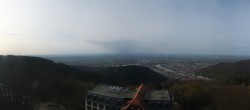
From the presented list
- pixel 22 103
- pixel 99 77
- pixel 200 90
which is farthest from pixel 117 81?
pixel 22 103

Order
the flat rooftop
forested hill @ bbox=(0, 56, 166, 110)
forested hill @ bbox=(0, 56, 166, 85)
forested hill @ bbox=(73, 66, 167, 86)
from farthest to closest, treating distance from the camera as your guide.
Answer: forested hill @ bbox=(73, 66, 167, 86) < forested hill @ bbox=(0, 56, 166, 85) < forested hill @ bbox=(0, 56, 166, 110) < the flat rooftop

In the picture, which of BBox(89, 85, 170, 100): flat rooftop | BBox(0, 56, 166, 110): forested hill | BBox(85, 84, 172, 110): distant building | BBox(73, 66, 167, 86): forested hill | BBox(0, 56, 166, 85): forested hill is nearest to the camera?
BBox(85, 84, 172, 110): distant building

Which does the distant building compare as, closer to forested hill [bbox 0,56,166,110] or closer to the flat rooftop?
the flat rooftop

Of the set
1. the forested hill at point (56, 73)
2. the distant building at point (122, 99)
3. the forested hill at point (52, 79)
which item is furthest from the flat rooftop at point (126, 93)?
the forested hill at point (56, 73)

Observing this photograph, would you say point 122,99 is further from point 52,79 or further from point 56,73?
point 56,73

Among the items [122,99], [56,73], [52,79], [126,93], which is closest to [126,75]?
[56,73]

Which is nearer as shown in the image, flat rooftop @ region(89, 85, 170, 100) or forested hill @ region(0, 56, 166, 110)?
flat rooftop @ region(89, 85, 170, 100)

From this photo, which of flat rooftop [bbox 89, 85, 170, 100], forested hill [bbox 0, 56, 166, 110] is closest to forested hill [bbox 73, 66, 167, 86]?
forested hill [bbox 0, 56, 166, 110]

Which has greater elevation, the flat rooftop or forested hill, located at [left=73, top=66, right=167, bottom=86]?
the flat rooftop

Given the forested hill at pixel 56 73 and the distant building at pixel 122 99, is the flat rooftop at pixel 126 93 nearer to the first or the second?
the distant building at pixel 122 99
